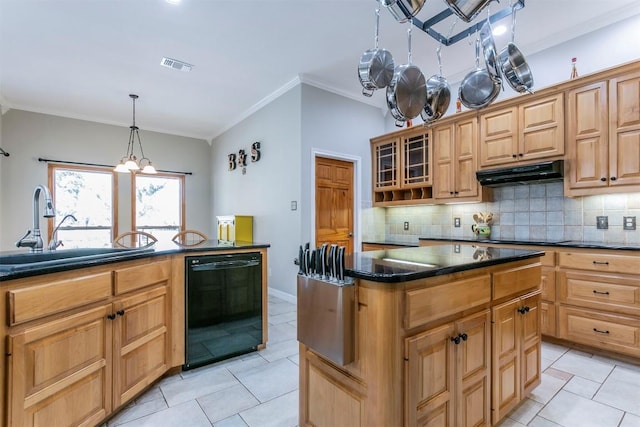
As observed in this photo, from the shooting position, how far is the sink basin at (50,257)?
53.6 inches

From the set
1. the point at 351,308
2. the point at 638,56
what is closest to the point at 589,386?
the point at 351,308

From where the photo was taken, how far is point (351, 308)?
1.29 m

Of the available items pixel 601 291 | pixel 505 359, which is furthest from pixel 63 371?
pixel 601 291

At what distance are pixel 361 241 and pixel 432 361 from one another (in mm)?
3502

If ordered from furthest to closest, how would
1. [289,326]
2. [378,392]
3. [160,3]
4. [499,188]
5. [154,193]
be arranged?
[154,193] < [499,188] < [289,326] < [160,3] < [378,392]

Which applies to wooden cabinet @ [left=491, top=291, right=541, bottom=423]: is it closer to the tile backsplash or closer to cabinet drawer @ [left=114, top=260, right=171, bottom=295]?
the tile backsplash

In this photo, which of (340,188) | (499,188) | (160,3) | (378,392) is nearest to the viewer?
(378,392)

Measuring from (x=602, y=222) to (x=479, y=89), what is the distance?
2.04 meters

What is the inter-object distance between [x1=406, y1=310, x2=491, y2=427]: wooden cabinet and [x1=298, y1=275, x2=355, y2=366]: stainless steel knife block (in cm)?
25

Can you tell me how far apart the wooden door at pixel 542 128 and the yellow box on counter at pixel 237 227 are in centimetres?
382

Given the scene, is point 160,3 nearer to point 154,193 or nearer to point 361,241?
point 361,241

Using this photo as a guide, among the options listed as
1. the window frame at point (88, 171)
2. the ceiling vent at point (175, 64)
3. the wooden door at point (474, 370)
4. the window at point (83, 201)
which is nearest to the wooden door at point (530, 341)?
the wooden door at point (474, 370)

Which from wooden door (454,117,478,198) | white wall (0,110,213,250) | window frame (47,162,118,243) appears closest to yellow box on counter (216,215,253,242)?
white wall (0,110,213,250)

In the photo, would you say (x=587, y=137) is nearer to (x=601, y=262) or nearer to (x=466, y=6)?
(x=601, y=262)
